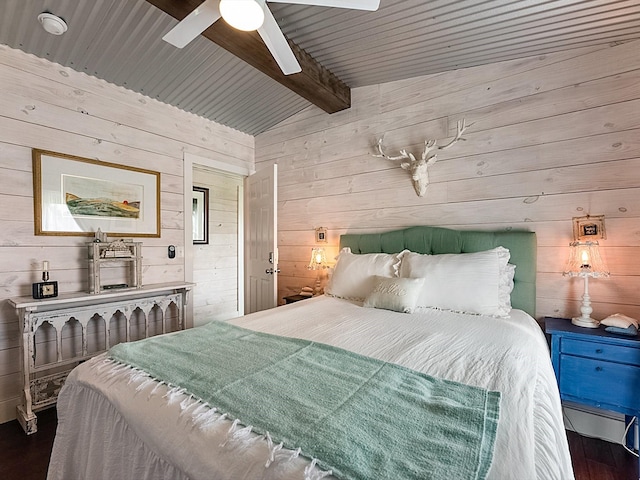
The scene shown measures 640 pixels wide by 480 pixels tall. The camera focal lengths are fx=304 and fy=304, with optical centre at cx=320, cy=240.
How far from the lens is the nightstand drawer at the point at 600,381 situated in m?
1.62

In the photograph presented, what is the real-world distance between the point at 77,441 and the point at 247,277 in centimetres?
255

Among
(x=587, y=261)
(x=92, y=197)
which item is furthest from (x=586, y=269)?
(x=92, y=197)

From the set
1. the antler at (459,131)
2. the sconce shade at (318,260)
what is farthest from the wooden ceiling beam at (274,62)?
the sconce shade at (318,260)

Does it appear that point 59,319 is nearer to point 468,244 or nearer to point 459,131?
point 468,244

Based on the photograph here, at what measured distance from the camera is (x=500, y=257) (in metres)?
2.08

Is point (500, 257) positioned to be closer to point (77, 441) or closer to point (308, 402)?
point (308, 402)

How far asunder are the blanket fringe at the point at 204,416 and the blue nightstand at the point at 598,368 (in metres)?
1.83

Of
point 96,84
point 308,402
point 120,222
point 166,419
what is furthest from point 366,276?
point 96,84

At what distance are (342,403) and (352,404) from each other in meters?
0.03

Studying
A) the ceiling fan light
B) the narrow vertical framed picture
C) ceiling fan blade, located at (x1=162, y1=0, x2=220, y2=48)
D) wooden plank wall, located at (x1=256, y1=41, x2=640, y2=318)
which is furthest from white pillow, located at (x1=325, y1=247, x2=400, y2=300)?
the narrow vertical framed picture

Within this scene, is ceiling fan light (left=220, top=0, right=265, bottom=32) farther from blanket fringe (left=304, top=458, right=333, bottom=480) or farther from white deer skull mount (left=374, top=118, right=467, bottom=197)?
blanket fringe (left=304, top=458, right=333, bottom=480)

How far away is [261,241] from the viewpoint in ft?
11.3

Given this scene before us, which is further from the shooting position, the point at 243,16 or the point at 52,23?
the point at 52,23

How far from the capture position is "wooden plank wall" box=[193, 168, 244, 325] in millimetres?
4305
